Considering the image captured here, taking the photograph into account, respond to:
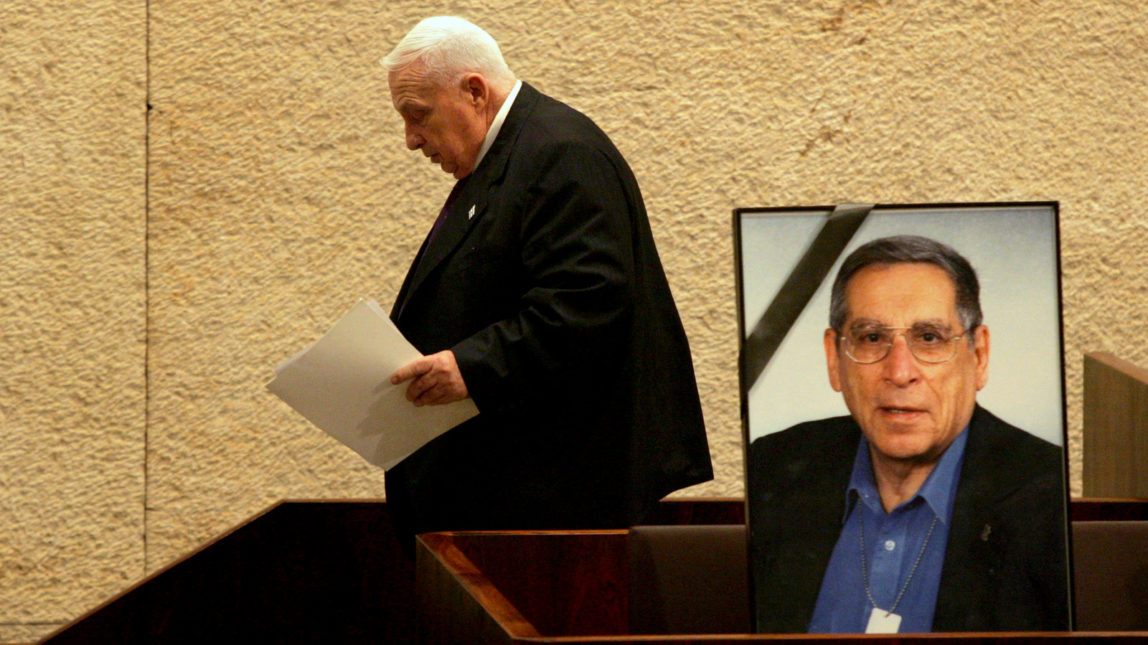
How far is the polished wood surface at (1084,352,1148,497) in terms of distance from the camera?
2.46 meters

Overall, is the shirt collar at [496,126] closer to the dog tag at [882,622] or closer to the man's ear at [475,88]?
the man's ear at [475,88]

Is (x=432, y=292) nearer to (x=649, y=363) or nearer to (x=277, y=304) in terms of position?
(x=649, y=363)

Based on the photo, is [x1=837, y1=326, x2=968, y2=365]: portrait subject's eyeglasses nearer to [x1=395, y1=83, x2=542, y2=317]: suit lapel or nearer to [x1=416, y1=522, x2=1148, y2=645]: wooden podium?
[x1=416, y1=522, x2=1148, y2=645]: wooden podium

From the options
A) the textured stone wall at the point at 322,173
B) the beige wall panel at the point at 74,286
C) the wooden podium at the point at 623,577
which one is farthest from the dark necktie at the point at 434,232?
the beige wall panel at the point at 74,286

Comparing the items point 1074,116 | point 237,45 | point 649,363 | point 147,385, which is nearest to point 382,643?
point 649,363

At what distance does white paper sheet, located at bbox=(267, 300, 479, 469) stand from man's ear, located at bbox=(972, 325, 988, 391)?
857 mm

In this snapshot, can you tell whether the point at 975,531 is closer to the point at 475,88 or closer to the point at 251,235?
the point at 475,88

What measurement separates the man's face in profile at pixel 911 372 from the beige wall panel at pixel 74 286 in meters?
2.76

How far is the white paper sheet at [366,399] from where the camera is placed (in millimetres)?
2016

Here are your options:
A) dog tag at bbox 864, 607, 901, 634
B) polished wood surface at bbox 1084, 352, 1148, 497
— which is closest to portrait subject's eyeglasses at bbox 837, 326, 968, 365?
dog tag at bbox 864, 607, 901, 634

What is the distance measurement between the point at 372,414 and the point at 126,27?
213 centimetres

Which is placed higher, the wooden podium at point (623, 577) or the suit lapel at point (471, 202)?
the suit lapel at point (471, 202)

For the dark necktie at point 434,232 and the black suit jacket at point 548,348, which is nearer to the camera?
the black suit jacket at point 548,348

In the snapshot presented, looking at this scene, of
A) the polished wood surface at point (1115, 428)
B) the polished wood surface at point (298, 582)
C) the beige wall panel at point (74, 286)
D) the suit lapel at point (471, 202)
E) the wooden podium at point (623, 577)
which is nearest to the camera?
the wooden podium at point (623, 577)
